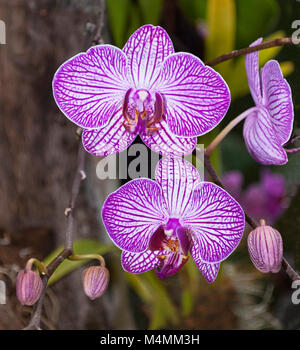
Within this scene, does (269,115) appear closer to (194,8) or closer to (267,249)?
(267,249)

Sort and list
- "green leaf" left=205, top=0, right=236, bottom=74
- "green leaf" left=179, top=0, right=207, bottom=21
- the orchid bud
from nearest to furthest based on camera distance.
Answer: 1. the orchid bud
2. "green leaf" left=205, top=0, right=236, bottom=74
3. "green leaf" left=179, top=0, right=207, bottom=21

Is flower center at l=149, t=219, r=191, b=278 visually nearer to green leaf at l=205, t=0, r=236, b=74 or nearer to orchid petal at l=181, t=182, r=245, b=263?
orchid petal at l=181, t=182, r=245, b=263

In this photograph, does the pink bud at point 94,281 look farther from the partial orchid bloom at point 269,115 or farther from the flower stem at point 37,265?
the partial orchid bloom at point 269,115

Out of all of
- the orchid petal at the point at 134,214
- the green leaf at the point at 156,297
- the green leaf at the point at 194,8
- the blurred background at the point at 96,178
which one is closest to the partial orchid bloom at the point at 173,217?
the orchid petal at the point at 134,214

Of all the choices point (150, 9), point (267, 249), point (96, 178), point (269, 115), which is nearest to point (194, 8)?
point (150, 9)

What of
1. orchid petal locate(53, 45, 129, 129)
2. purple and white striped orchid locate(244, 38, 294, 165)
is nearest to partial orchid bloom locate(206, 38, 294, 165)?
purple and white striped orchid locate(244, 38, 294, 165)

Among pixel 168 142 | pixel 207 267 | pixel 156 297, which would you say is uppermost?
pixel 168 142
